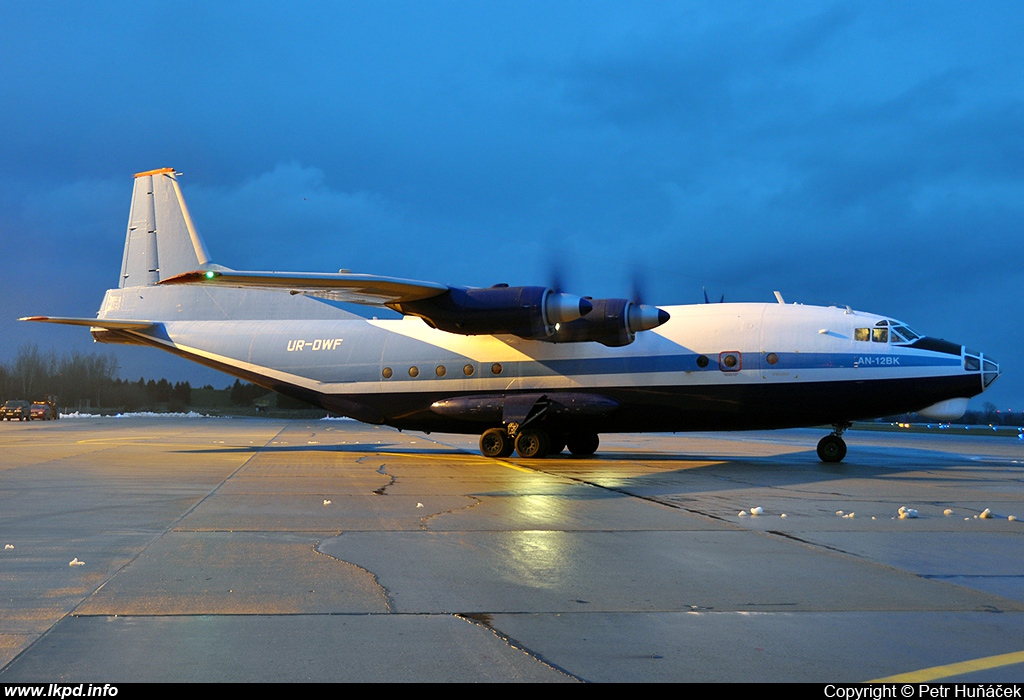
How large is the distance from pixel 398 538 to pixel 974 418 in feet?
301

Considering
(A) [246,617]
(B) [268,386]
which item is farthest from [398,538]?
(B) [268,386]

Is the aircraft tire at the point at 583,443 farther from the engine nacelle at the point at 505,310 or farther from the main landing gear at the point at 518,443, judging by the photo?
the engine nacelle at the point at 505,310

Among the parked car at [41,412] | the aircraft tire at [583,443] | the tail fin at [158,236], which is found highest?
Answer: the tail fin at [158,236]

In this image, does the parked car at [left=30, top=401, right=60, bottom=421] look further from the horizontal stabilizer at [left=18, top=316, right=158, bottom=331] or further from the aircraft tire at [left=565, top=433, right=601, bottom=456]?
the aircraft tire at [left=565, top=433, right=601, bottom=456]

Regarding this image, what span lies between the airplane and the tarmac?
5142 millimetres

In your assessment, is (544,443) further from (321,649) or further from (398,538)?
(321,649)

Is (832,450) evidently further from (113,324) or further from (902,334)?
(113,324)

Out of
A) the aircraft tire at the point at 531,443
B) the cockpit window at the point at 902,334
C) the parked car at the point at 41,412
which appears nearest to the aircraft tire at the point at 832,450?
the cockpit window at the point at 902,334

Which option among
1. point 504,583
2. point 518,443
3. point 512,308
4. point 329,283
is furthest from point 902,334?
point 504,583

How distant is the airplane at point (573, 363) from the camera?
1959 centimetres

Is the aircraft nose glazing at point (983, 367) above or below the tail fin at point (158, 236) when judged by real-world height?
below

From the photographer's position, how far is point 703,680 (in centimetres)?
450

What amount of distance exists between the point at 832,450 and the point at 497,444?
8763mm

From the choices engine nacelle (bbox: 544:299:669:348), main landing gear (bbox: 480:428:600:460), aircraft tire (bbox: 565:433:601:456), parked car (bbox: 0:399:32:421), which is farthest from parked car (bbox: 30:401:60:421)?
engine nacelle (bbox: 544:299:669:348)
